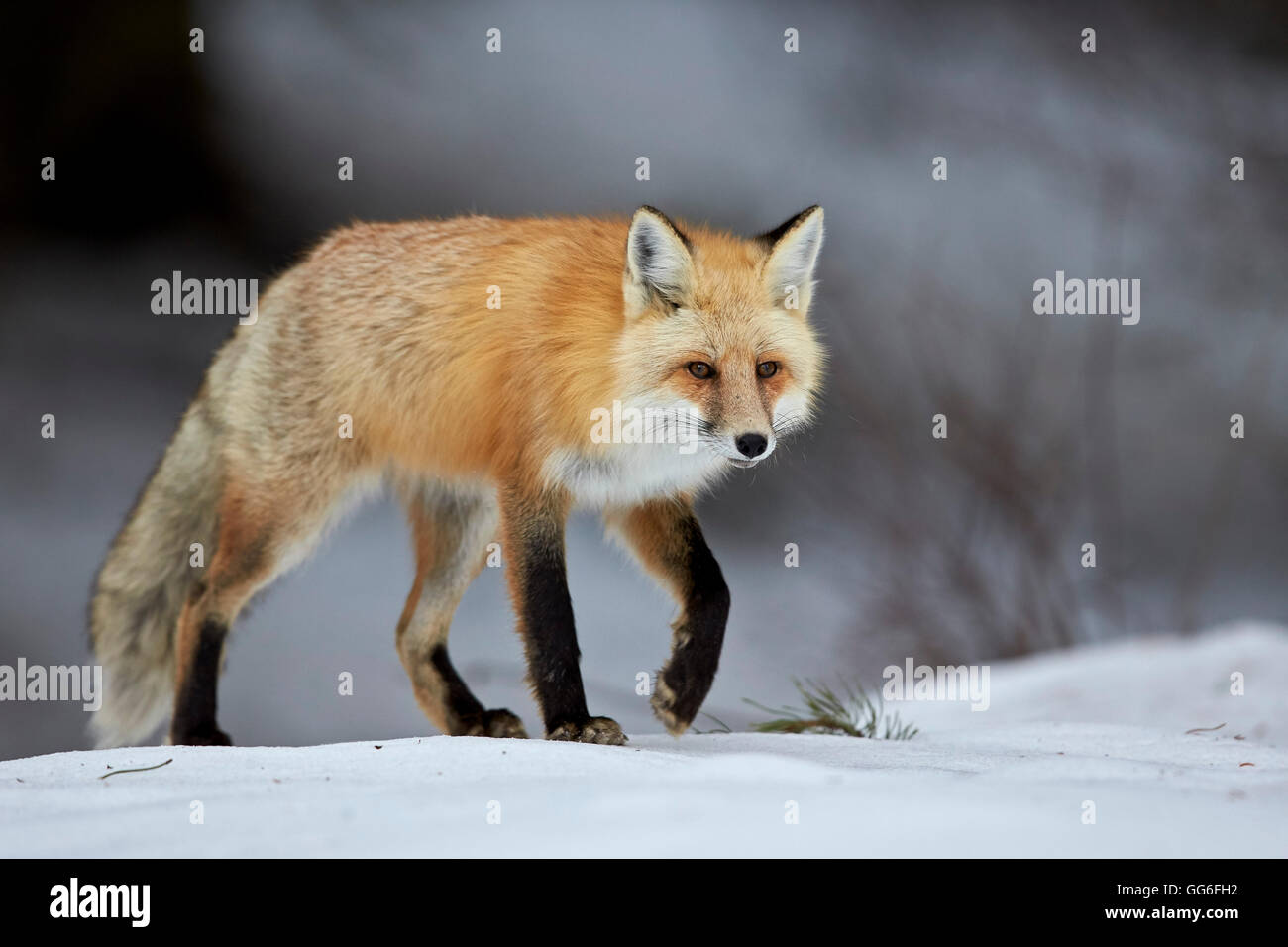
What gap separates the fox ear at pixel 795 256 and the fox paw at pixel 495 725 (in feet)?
4.98

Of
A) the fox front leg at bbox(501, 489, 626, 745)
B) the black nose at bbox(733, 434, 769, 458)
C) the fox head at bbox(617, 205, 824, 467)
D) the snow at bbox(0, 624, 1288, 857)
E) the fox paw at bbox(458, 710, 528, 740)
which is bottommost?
the fox paw at bbox(458, 710, 528, 740)

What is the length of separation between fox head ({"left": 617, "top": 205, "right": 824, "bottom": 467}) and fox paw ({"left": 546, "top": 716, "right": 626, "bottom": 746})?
71 centimetres

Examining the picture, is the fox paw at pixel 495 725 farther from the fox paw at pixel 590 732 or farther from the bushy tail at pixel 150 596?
A: the bushy tail at pixel 150 596

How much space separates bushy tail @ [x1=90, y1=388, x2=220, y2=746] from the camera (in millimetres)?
4129

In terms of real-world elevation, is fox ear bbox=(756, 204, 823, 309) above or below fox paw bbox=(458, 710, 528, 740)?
above

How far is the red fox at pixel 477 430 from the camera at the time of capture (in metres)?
2.97

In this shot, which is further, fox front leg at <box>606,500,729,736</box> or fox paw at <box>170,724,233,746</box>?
fox paw at <box>170,724,233,746</box>

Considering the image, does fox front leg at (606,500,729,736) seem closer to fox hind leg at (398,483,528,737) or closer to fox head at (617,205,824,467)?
fox head at (617,205,824,467)

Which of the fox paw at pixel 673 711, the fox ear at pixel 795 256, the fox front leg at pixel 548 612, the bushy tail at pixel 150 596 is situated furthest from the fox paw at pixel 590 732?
the bushy tail at pixel 150 596

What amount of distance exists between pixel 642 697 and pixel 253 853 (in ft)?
5.66

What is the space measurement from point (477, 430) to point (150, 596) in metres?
1.55

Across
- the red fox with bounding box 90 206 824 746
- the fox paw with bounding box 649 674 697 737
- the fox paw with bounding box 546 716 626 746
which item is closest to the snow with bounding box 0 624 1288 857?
the fox paw with bounding box 649 674 697 737

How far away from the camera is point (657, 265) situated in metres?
2.97

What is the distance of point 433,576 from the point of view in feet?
12.8
